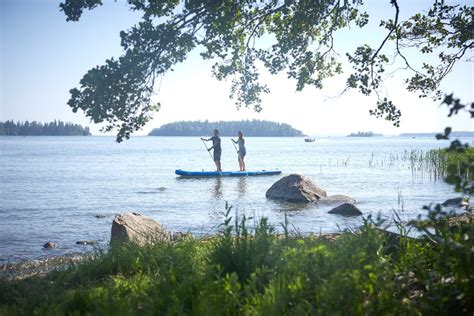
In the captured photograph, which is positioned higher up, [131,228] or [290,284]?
[290,284]

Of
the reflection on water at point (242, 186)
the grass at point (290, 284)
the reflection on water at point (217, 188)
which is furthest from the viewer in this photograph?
the reflection on water at point (242, 186)

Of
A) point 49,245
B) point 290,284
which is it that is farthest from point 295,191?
point 290,284

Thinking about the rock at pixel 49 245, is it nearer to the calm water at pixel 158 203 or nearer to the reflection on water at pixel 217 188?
the calm water at pixel 158 203

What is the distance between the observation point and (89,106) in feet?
26.0

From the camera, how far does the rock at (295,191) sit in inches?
705

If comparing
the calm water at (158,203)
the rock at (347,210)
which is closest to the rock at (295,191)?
the calm water at (158,203)

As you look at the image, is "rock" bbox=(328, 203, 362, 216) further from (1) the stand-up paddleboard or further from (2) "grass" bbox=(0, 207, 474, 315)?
(1) the stand-up paddleboard

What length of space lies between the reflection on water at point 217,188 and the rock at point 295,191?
2451mm

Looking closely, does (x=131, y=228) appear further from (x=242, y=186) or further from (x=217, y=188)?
(x=242, y=186)

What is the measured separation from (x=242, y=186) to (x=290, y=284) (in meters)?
20.1

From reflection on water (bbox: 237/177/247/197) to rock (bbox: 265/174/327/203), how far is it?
2.12m

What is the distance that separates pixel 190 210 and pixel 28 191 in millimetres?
11572

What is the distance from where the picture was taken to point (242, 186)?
23844 mm

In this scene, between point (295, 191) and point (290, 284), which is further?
point (295, 191)
